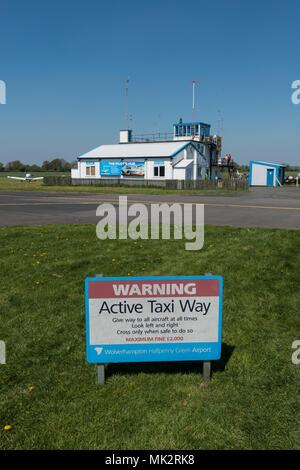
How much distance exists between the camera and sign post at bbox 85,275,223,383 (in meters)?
3.79

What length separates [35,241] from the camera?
32.2 ft

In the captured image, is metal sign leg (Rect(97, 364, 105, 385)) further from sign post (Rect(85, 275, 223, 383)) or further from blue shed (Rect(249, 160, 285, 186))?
blue shed (Rect(249, 160, 285, 186))

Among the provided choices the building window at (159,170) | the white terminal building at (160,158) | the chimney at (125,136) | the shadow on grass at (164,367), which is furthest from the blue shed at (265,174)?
the shadow on grass at (164,367)

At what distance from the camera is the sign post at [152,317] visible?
3785 mm

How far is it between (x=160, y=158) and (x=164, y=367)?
4295 centimetres

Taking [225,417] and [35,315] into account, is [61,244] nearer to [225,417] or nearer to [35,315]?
[35,315]

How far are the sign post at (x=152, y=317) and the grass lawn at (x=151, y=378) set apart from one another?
40 cm

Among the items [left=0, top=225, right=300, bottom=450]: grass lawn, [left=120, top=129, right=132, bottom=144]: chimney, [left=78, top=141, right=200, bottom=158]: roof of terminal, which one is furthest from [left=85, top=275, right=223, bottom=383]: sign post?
[left=120, top=129, right=132, bottom=144]: chimney

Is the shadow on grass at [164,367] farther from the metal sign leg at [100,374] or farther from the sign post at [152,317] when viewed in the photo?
the sign post at [152,317]

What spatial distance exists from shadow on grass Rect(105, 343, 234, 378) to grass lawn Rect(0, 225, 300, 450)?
0.01m

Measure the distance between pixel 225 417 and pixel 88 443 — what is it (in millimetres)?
1267

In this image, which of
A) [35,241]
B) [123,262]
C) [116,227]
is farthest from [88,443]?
[116,227]
